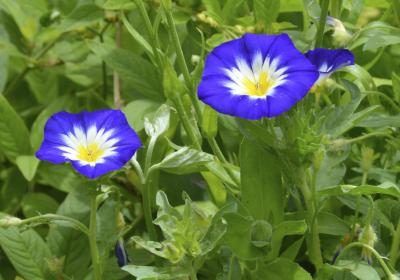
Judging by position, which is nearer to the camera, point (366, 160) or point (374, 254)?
point (374, 254)

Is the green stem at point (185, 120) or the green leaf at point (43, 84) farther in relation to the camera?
the green leaf at point (43, 84)

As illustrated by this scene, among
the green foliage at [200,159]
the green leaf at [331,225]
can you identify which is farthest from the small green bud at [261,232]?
the green leaf at [331,225]

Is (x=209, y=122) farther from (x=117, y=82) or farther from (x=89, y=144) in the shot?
(x=117, y=82)

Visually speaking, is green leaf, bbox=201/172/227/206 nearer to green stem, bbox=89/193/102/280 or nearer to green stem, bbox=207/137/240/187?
green stem, bbox=207/137/240/187

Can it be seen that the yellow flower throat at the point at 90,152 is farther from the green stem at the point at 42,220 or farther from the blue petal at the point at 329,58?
the blue petal at the point at 329,58

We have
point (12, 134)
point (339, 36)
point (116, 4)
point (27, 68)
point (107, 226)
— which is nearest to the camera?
point (339, 36)

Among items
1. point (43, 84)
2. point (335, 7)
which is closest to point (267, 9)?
point (335, 7)

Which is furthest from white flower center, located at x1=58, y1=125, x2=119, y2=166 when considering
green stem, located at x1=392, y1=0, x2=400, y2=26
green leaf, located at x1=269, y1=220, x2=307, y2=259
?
green stem, located at x1=392, y1=0, x2=400, y2=26
